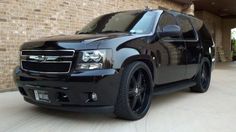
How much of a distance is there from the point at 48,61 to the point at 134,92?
129 centimetres

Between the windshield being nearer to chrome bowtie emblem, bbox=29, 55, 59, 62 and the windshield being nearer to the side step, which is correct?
the side step

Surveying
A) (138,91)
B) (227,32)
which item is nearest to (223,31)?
(227,32)

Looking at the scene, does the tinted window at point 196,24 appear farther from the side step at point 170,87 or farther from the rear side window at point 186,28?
the side step at point 170,87

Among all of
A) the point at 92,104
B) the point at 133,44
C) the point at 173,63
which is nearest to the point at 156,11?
the point at 173,63

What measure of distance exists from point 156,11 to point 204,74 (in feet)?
8.48

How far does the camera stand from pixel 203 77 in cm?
784

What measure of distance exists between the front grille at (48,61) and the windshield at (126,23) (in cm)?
130

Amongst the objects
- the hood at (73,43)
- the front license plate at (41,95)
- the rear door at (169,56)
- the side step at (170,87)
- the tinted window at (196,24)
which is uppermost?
the tinted window at (196,24)

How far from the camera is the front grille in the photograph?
14.6 ft

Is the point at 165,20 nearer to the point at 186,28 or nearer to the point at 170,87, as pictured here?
the point at 186,28

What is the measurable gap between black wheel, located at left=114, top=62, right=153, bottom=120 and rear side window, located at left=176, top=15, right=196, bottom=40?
1878 mm

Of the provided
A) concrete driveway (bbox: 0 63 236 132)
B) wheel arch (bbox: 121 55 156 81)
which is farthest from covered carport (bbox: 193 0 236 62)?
wheel arch (bbox: 121 55 156 81)

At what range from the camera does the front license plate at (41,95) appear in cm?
462

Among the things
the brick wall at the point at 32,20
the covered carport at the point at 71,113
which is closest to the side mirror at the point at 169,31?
the covered carport at the point at 71,113
